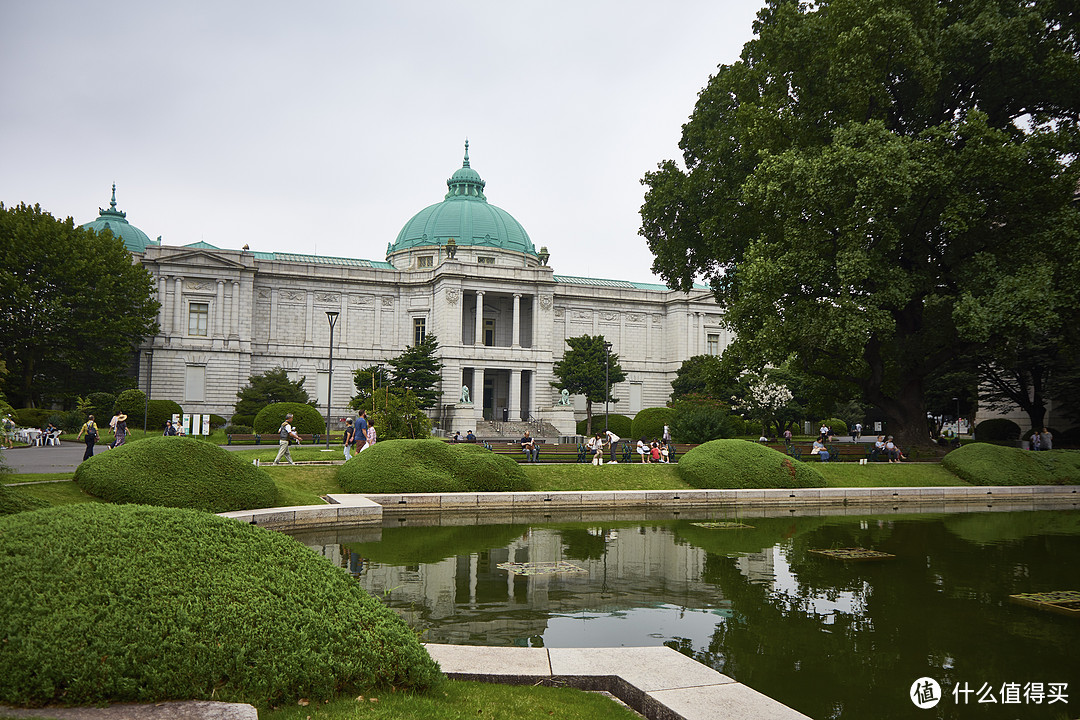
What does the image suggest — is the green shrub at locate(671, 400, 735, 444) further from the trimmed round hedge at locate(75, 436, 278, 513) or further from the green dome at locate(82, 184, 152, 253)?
the green dome at locate(82, 184, 152, 253)

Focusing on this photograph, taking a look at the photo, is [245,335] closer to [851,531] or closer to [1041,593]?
[851,531]

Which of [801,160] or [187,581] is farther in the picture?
[801,160]

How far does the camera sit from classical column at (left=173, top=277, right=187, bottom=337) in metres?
55.6

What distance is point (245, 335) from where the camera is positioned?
57.8 metres

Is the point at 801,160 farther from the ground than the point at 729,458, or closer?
farther from the ground

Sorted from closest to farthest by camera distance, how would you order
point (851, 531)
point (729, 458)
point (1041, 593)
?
point (1041, 593)
point (851, 531)
point (729, 458)

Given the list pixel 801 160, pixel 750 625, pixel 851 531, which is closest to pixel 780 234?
pixel 801 160

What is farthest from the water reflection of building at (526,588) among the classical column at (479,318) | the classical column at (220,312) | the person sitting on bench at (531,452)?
the classical column at (220,312)

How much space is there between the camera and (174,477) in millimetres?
14234

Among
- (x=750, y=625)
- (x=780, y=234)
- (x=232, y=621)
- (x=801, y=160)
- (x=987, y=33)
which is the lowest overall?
(x=750, y=625)

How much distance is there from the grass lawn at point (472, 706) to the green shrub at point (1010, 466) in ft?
76.7

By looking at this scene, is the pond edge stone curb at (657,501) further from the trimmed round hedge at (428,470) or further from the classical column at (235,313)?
the classical column at (235,313)

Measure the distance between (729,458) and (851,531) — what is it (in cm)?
619

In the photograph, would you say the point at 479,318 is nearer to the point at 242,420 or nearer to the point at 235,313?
the point at 235,313
